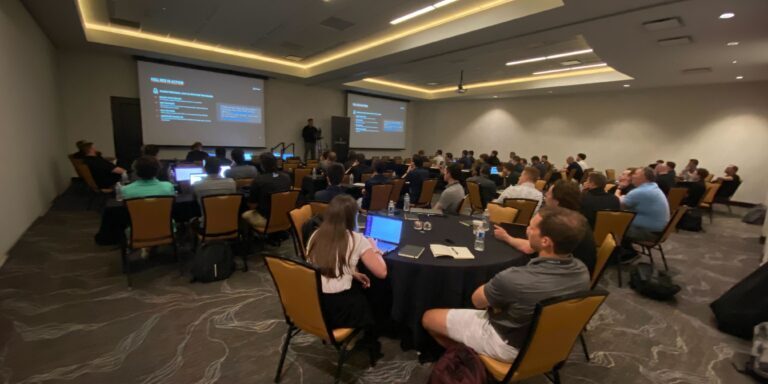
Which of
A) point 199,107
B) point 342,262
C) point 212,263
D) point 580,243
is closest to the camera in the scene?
point 342,262

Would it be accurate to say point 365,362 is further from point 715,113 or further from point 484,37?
point 715,113

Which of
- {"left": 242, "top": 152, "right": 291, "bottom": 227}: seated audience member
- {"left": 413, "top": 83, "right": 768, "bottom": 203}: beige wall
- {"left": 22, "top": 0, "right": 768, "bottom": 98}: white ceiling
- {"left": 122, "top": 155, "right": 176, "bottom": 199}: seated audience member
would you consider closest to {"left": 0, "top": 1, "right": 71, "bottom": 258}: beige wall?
{"left": 22, "top": 0, "right": 768, "bottom": 98}: white ceiling

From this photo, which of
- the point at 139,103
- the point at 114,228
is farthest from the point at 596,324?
the point at 139,103

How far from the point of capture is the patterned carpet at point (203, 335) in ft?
7.46

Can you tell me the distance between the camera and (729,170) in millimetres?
8523

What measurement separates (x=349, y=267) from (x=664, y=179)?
7859 millimetres

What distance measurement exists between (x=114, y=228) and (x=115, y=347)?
1551 millimetres

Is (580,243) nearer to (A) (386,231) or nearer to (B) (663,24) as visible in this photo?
(A) (386,231)

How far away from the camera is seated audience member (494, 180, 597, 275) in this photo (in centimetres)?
244

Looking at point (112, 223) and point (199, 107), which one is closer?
point (112, 223)

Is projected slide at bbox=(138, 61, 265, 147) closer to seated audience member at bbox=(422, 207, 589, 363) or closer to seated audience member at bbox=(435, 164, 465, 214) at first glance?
seated audience member at bbox=(435, 164, 465, 214)

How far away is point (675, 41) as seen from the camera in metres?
5.66

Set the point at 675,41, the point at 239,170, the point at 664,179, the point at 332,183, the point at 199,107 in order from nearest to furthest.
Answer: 1. the point at 332,183
2. the point at 239,170
3. the point at 675,41
4. the point at 664,179
5. the point at 199,107

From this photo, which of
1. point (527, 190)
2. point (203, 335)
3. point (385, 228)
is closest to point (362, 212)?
point (385, 228)
